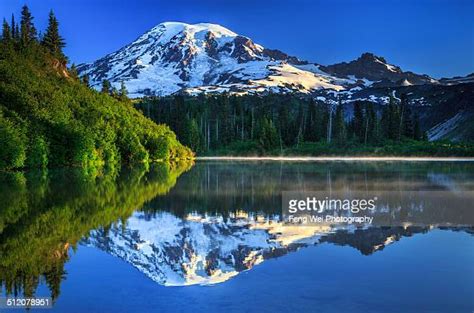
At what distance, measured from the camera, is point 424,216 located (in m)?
18.4

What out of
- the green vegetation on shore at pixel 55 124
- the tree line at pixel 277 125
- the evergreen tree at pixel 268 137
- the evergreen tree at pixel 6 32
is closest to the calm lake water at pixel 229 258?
the green vegetation on shore at pixel 55 124

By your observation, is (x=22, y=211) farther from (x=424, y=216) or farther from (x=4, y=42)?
(x=4, y=42)

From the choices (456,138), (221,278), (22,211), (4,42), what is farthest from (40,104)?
(456,138)

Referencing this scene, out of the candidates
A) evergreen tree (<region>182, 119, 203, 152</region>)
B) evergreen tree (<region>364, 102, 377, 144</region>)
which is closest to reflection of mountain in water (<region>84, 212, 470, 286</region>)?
evergreen tree (<region>364, 102, 377, 144</region>)

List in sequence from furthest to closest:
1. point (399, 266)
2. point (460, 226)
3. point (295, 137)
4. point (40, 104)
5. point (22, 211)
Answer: point (295, 137), point (40, 104), point (22, 211), point (460, 226), point (399, 266)

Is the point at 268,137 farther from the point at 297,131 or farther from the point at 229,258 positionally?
the point at 229,258

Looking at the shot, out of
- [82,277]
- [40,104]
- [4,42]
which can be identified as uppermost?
[4,42]

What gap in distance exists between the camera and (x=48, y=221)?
16078 mm

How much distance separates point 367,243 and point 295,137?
11215 centimetres

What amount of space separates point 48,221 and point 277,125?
11309cm

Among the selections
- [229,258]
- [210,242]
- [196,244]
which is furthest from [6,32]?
[229,258]

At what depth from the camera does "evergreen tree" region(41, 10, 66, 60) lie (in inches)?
3770

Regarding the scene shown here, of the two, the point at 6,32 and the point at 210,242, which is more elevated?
the point at 6,32

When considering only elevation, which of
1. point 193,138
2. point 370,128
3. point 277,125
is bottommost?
point 193,138
